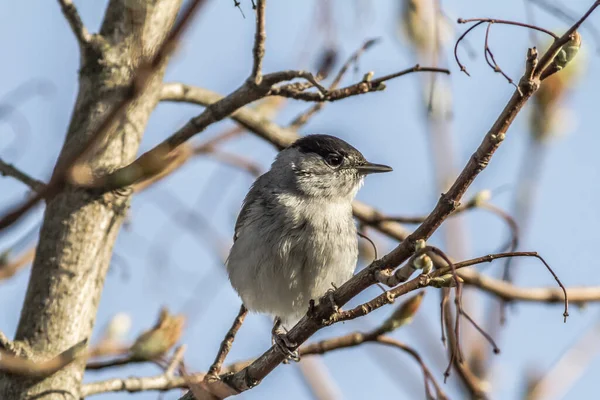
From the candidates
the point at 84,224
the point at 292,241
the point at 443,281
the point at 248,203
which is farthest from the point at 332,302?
the point at 248,203

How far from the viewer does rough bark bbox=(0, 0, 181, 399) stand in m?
3.58

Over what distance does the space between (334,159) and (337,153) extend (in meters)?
0.05

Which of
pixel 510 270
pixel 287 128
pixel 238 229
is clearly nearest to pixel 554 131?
pixel 510 270

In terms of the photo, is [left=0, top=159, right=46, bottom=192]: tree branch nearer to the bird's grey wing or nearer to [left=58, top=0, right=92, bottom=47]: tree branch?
[left=58, top=0, right=92, bottom=47]: tree branch

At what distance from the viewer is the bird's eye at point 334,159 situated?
17.5ft

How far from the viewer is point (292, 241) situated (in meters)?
4.38

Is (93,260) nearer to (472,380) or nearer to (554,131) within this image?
(472,380)

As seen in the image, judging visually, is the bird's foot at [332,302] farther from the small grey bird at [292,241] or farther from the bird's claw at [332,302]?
the small grey bird at [292,241]

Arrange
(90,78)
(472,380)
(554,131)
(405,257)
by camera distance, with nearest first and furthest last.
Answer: (405,257), (472,380), (554,131), (90,78)

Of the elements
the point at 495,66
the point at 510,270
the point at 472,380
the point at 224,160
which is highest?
the point at 224,160

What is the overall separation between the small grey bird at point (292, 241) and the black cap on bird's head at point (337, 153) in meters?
0.05

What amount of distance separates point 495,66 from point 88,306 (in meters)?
2.33

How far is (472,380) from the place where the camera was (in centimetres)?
349

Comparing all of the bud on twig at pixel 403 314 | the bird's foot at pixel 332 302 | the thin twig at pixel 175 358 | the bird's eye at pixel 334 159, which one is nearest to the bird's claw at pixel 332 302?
the bird's foot at pixel 332 302
